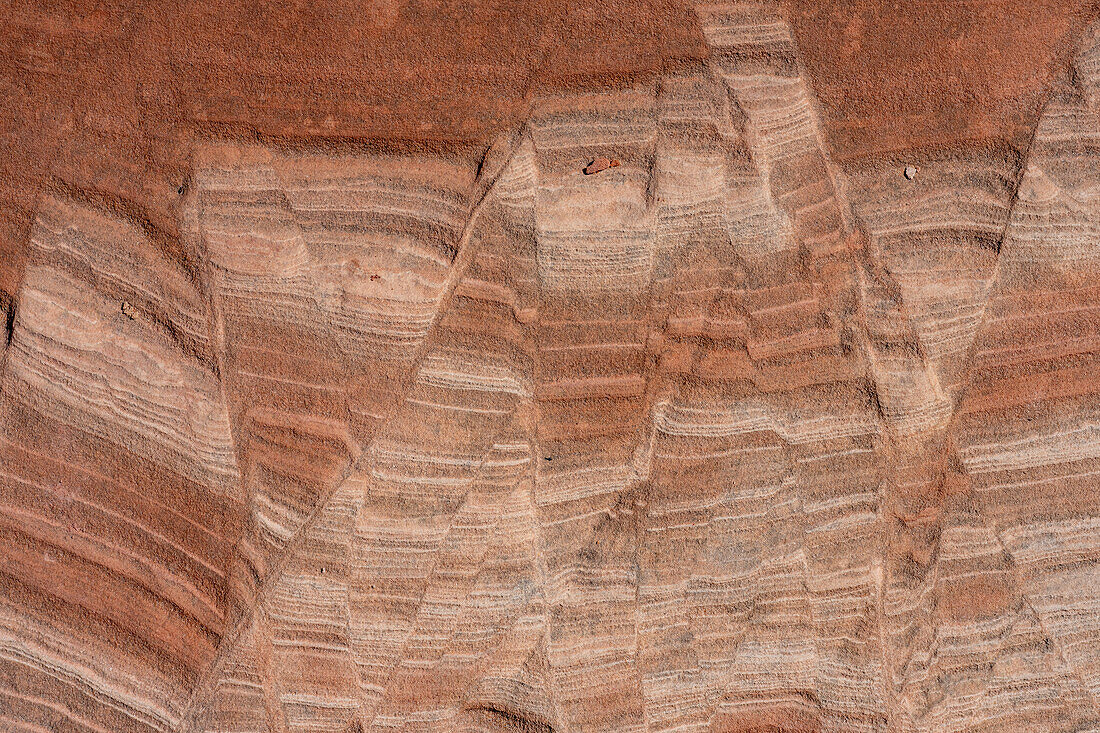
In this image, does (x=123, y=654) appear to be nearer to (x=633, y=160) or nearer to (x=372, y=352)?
(x=372, y=352)

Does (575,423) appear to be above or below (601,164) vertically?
below

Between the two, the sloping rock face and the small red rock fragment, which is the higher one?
the small red rock fragment

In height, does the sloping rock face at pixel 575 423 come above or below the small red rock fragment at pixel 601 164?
below

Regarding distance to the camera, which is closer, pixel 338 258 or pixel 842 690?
pixel 338 258

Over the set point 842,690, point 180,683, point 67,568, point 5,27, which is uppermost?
point 5,27

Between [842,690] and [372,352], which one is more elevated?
[372,352]

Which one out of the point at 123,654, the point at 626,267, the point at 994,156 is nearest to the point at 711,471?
the point at 626,267

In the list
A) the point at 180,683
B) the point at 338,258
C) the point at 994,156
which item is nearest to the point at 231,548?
the point at 180,683
